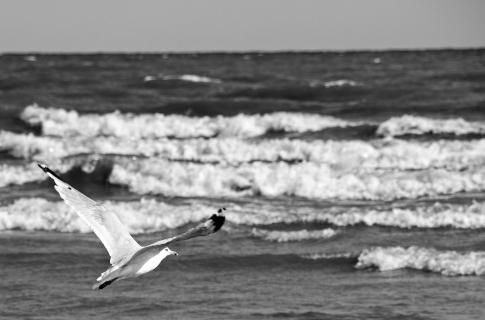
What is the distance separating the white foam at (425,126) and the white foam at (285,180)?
10.2 ft

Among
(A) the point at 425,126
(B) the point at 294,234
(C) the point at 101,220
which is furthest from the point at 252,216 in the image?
(A) the point at 425,126

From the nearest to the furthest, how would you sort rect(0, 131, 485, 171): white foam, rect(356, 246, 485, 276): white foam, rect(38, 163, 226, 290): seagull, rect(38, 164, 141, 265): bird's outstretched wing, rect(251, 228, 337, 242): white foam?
rect(38, 163, 226, 290): seagull < rect(38, 164, 141, 265): bird's outstretched wing < rect(356, 246, 485, 276): white foam < rect(251, 228, 337, 242): white foam < rect(0, 131, 485, 171): white foam

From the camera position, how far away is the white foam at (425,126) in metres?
24.4

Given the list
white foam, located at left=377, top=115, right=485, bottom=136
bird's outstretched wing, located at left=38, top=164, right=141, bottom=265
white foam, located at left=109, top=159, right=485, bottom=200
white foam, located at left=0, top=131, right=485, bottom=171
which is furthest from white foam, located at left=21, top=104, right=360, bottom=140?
bird's outstretched wing, located at left=38, top=164, right=141, bottom=265

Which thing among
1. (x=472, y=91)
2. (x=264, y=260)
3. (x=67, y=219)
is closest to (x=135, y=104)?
(x=472, y=91)

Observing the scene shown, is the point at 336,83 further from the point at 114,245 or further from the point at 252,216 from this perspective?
the point at 114,245

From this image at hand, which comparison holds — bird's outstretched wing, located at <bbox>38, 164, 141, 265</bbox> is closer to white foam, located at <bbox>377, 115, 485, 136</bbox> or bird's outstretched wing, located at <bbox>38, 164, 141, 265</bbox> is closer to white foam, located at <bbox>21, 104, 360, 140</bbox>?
white foam, located at <bbox>377, 115, 485, 136</bbox>

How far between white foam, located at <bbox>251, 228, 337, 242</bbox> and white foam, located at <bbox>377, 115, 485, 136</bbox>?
853 cm

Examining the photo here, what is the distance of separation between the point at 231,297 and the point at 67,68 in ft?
98.6

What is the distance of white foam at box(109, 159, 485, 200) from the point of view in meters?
19.8

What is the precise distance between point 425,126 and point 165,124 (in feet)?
19.5

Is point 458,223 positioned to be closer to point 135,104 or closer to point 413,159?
point 413,159

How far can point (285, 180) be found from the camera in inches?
825

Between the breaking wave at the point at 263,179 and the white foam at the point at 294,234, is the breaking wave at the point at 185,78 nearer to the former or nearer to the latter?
the breaking wave at the point at 263,179
